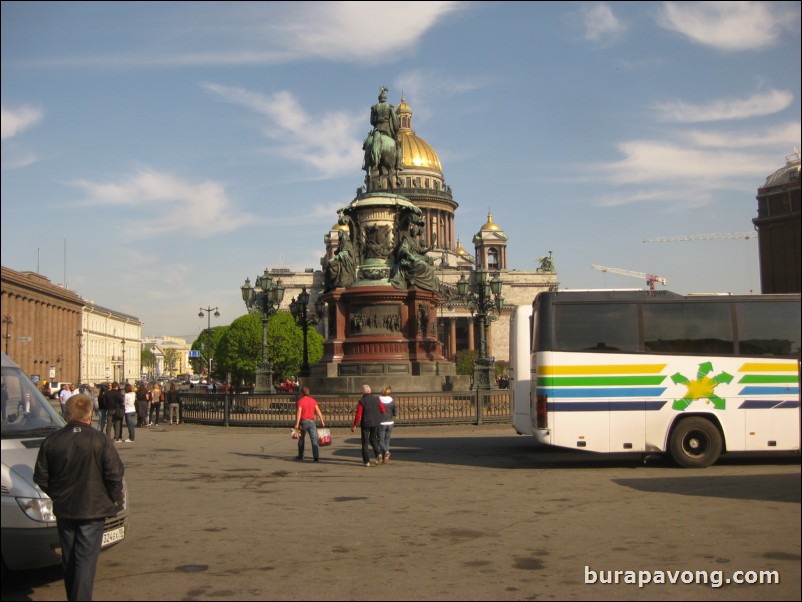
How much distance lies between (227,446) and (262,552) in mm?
14340

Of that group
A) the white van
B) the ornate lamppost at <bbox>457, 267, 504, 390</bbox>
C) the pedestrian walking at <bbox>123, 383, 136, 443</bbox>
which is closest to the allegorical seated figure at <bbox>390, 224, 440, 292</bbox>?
the ornate lamppost at <bbox>457, 267, 504, 390</bbox>

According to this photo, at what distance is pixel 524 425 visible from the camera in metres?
20.7

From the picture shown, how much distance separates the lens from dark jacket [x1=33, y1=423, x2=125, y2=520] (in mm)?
7090

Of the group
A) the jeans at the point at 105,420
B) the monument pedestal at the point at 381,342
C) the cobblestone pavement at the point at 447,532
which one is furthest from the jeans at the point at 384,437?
the monument pedestal at the point at 381,342

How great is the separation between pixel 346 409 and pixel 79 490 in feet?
73.7

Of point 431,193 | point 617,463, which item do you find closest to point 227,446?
point 617,463

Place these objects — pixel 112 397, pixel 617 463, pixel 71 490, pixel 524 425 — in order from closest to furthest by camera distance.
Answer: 1. pixel 71 490
2. pixel 617 463
3. pixel 524 425
4. pixel 112 397

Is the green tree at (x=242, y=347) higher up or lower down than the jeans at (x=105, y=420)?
higher up

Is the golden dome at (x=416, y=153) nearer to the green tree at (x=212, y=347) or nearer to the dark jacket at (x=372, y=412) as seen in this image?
the green tree at (x=212, y=347)

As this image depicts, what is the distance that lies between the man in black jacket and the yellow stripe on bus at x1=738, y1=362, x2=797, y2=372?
12470 millimetres

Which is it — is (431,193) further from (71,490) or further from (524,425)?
(71,490)

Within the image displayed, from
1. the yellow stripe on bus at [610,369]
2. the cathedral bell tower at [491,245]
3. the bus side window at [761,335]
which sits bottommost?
the yellow stripe on bus at [610,369]

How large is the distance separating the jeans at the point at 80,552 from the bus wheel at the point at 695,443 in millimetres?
12012

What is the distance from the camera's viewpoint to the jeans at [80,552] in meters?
6.95
